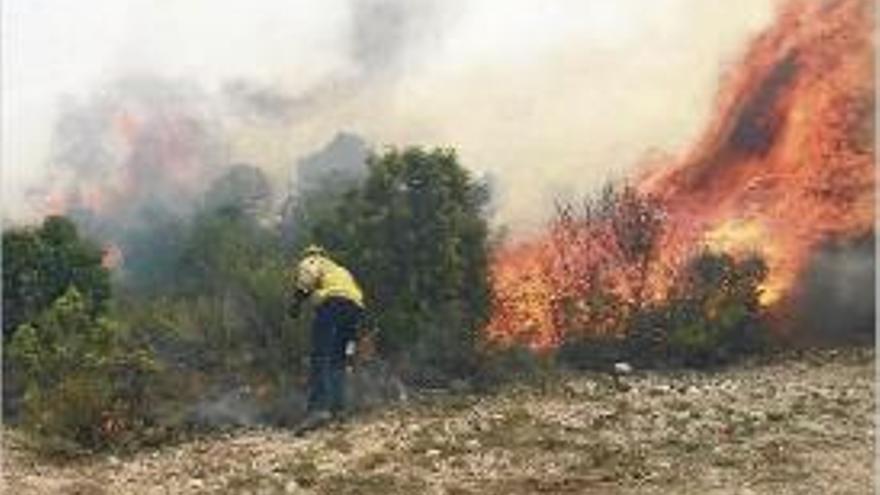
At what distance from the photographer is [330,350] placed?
14.3m

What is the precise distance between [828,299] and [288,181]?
747 centimetres

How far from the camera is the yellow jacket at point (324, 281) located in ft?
47.0

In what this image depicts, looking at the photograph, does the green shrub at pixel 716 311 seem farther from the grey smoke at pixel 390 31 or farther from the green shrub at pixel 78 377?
the grey smoke at pixel 390 31

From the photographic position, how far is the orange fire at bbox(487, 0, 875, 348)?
16.8m

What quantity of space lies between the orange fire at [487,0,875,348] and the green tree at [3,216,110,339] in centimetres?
377

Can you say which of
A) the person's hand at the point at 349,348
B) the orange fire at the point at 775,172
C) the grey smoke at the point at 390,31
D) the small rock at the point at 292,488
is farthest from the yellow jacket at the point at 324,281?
the grey smoke at the point at 390,31

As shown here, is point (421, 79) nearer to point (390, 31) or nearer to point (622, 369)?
point (390, 31)

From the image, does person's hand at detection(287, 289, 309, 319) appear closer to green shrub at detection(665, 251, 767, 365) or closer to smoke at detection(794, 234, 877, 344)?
green shrub at detection(665, 251, 767, 365)

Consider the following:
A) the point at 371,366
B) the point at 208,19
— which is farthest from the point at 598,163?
the point at 208,19

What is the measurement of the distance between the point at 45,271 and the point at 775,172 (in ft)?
24.8

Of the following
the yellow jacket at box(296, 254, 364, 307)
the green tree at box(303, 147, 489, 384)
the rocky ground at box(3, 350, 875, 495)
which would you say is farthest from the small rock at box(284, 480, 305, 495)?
the green tree at box(303, 147, 489, 384)

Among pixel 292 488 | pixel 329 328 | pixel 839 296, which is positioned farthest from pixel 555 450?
pixel 839 296

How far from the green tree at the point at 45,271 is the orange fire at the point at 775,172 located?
12.4ft

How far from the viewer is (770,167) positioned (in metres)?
17.8
